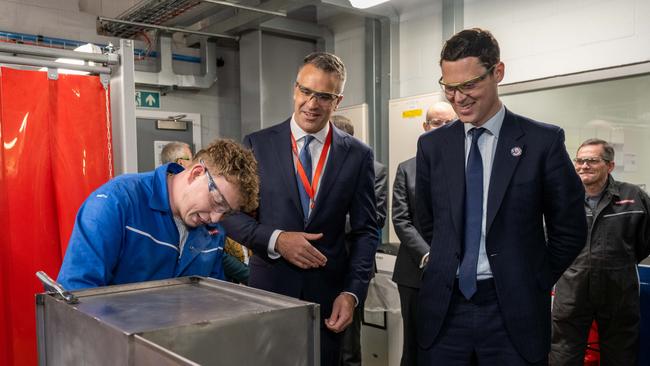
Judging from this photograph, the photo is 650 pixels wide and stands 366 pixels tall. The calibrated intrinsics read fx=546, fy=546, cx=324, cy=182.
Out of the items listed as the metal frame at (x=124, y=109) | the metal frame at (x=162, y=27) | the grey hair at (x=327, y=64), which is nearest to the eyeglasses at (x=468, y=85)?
the grey hair at (x=327, y=64)

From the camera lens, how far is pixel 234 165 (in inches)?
52.6

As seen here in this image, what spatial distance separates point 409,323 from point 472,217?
1257 millimetres

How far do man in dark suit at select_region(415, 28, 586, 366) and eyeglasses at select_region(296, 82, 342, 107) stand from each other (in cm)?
37

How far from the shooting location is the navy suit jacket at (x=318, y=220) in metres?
1.73

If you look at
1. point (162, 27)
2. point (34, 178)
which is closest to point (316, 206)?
point (34, 178)

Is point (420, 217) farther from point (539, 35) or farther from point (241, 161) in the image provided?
point (539, 35)

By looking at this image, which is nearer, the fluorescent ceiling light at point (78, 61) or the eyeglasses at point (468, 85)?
the eyeglasses at point (468, 85)

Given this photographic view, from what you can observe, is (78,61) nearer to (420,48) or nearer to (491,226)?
(491,226)

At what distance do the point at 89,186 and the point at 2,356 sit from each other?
70cm

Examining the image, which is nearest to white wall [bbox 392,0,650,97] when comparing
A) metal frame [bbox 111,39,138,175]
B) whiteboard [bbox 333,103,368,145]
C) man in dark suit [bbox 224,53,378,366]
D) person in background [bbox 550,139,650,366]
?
whiteboard [bbox 333,103,368,145]

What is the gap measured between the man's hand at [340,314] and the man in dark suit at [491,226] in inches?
9.1

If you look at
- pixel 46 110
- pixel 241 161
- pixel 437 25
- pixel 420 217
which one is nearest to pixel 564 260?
pixel 420 217

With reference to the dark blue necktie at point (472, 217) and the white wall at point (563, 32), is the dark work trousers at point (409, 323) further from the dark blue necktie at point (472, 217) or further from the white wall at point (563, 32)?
the white wall at point (563, 32)

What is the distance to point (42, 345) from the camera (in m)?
1.05
